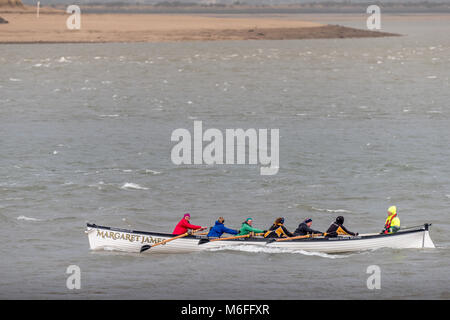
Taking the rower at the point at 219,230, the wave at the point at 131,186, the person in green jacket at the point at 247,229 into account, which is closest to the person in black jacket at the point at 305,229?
the person in green jacket at the point at 247,229

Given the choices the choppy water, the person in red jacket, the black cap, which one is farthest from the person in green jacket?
the black cap

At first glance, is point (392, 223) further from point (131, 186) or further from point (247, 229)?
point (131, 186)

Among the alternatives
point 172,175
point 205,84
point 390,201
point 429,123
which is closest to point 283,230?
point 390,201

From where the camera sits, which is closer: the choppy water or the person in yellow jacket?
the choppy water

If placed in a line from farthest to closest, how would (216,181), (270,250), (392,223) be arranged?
(216,181) → (392,223) → (270,250)

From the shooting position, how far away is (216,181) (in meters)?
51.2

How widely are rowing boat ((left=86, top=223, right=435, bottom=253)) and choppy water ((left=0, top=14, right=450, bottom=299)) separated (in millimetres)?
445

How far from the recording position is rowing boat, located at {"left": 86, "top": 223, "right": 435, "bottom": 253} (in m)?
36.7

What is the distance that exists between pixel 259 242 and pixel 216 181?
1446 centimetres

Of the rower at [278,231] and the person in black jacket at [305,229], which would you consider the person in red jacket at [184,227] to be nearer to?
the rower at [278,231]

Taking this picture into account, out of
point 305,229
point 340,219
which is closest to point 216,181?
point 305,229

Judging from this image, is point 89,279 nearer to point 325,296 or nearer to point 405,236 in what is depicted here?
point 325,296

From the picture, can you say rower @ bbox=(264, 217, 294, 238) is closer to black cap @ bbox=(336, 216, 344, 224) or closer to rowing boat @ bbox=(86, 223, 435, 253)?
A: rowing boat @ bbox=(86, 223, 435, 253)

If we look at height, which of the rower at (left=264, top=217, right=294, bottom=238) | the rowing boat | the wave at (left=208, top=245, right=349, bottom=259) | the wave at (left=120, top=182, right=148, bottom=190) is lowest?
the wave at (left=208, top=245, right=349, bottom=259)
